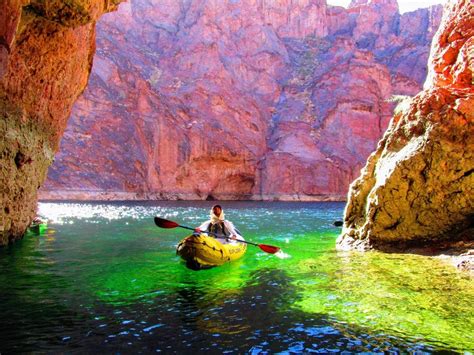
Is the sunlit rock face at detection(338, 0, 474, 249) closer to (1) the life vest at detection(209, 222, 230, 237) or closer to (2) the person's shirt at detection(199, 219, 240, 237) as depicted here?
(2) the person's shirt at detection(199, 219, 240, 237)

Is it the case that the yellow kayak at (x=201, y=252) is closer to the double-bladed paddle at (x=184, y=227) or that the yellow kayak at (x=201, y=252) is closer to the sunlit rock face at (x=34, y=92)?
the double-bladed paddle at (x=184, y=227)

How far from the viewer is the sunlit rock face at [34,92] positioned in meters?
12.0

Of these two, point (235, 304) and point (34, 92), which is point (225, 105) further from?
point (235, 304)

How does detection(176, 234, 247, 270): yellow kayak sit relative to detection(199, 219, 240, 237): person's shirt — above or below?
below

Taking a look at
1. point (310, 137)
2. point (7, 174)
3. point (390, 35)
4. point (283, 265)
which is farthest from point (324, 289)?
point (390, 35)

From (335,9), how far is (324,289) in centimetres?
13494

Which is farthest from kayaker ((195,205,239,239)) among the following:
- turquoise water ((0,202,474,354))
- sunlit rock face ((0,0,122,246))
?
sunlit rock face ((0,0,122,246))

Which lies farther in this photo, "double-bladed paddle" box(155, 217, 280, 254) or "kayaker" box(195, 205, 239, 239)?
"kayaker" box(195, 205, 239, 239)

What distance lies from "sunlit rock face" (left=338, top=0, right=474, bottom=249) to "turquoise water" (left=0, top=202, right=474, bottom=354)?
4.02 ft

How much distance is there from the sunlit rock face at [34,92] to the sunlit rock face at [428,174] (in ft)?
37.8

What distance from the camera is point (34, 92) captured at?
14.6m

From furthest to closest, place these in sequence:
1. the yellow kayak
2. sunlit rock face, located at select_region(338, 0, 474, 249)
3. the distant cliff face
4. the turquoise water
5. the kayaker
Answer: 1. the distant cliff face
2. the kayaker
3. sunlit rock face, located at select_region(338, 0, 474, 249)
4. the yellow kayak
5. the turquoise water

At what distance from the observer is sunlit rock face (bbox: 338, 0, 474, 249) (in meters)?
13.4

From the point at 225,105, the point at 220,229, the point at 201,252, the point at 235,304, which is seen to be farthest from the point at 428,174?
the point at 225,105
